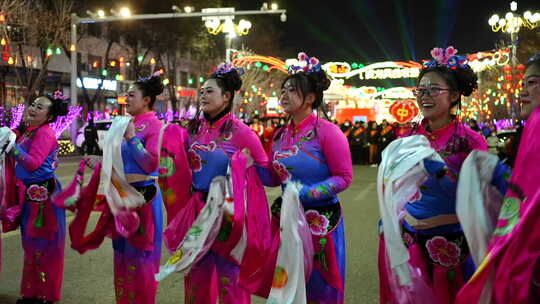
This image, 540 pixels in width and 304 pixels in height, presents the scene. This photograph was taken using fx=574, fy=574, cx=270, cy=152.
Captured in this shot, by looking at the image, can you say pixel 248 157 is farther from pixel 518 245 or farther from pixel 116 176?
pixel 518 245

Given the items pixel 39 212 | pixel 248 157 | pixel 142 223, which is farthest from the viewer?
pixel 39 212

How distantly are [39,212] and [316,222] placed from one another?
265cm

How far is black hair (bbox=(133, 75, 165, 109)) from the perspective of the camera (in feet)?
15.3

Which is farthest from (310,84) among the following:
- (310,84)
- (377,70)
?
(377,70)

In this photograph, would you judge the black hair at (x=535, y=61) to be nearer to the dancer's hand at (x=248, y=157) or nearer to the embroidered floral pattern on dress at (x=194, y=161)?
the dancer's hand at (x=248, y=157)

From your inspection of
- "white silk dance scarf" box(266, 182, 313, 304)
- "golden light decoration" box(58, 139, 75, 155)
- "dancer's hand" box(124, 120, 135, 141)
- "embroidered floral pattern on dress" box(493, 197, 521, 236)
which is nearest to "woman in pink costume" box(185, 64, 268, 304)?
"white silk dance scarf" box(266, 182, 313, 304)

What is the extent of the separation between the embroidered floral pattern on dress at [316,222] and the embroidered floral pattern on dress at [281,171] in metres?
0.26

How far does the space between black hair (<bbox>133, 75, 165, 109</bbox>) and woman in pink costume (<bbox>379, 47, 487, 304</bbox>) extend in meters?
2.26

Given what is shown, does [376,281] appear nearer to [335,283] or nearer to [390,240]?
[335,283]

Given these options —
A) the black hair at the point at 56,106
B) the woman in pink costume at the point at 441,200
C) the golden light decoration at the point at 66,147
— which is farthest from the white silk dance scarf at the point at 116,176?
the golden light decoration at the point at 66,147

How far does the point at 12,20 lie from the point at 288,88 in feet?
61.1

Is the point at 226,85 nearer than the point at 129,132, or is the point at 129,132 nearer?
the point at 226,85

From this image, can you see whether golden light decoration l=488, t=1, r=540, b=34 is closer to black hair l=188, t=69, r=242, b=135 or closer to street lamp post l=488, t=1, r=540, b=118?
street lamp post l=488, t=1, r=540, b=118

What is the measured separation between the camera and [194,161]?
13.0 ft
